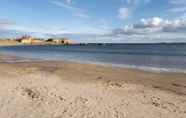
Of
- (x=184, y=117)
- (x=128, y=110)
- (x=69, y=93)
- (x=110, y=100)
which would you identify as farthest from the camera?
(x=69, y=93)

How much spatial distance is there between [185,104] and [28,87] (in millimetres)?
7268

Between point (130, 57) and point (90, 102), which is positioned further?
point (130, 57)

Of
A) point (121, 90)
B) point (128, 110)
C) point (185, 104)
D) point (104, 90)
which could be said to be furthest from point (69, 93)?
point (185, 104)

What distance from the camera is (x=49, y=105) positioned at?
8781mm

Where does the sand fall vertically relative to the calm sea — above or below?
above

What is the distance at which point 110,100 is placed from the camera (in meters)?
9.65

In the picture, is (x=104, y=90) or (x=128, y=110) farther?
(x=104, y=90)

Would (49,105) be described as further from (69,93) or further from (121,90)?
(121,90)

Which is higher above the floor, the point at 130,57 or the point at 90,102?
the point at 90,102

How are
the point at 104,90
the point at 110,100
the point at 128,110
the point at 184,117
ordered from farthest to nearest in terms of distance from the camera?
the point at 104,90, the point at 110,100, the point at 128,110, the point at 184,117

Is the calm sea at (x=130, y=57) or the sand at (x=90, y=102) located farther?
the calm sea at (x=130, y=57)

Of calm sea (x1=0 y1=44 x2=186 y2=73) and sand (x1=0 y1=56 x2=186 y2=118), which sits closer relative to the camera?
sand (x1=0 y1=56 x2=186 y2=118)

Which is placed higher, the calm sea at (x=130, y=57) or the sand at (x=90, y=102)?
the sand at (x=90, y=102)

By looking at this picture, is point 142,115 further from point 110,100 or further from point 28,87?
point 28,87
